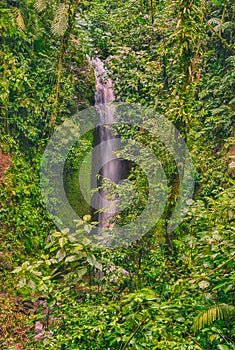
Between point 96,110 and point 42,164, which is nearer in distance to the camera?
point 42,164

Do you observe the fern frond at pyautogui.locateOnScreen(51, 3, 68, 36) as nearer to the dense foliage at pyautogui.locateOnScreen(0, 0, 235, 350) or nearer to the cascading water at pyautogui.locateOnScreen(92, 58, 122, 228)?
the dense foliage at pyautogui.locateOnScreen(0, 0, 235, 350)

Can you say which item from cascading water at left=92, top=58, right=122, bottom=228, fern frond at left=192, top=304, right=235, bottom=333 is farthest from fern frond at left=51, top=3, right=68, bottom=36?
fern frond at left=192, top=304, right=235, bottom=333

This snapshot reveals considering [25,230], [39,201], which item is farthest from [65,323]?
[39,201]

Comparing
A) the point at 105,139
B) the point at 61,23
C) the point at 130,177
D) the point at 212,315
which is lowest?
the point at 212,315

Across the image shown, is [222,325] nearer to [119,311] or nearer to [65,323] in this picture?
[119,311]

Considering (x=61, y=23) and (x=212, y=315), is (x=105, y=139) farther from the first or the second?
(x=212, y=315)

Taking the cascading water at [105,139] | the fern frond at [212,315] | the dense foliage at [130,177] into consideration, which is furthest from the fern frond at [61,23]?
the fern frond at [212,315]

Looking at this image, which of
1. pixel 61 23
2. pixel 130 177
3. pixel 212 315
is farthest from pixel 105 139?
pixel 212 315

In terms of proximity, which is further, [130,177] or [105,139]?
[105,139]
